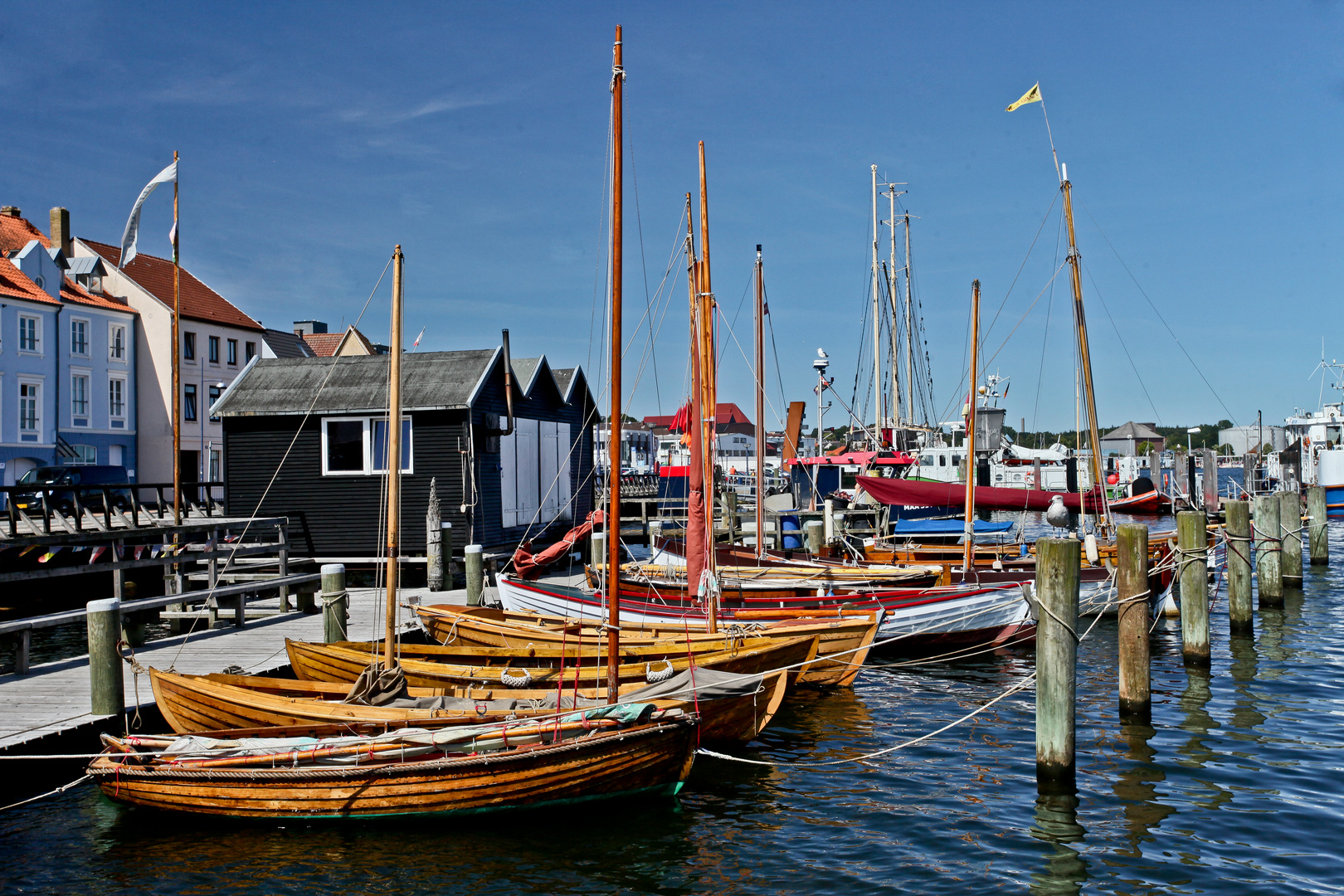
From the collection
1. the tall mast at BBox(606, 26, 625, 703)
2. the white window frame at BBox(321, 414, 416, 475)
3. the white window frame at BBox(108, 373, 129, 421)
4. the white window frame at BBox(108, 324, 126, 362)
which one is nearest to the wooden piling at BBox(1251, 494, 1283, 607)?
the tall mast at BBox(606, 26, 625, 703)

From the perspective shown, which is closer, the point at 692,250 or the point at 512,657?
the point at 512,657

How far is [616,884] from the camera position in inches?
343

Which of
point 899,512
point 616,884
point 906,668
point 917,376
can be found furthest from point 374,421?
point 917,376

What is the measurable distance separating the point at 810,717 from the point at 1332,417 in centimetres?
5372

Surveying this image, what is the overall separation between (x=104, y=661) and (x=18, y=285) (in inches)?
1658

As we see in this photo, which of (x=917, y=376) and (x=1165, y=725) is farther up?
(x=917, y=376)

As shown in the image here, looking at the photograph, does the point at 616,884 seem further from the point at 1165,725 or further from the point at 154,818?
the point at 1165,725

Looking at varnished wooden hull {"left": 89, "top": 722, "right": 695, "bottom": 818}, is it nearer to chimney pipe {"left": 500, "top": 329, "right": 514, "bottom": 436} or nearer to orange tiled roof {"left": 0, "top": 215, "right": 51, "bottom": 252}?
chimney pipe {"left": 500, "top": 329, "right": 514, "bottom": 436}

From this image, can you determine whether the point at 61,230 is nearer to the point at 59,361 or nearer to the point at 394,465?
the point at 59,361

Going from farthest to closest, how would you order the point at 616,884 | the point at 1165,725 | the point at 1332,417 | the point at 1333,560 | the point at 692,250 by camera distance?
the point at 1332,417 < the point at 1333,560 < the point at 692,250 < the point at 1165,725 < the point at 616,884

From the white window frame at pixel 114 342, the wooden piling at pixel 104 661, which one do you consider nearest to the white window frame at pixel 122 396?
the white window frame at pixel 114 342

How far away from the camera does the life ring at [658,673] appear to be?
1156 cm

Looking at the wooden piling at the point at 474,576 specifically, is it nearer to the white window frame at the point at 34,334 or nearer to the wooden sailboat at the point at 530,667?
the wooden sailboat at the point at 530,667

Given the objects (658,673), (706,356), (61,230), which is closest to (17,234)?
(61,230)
